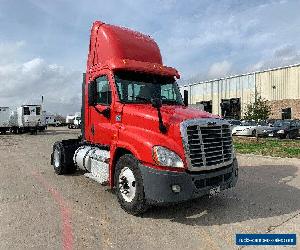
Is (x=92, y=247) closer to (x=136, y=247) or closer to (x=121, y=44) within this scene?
(x=136, y=247)

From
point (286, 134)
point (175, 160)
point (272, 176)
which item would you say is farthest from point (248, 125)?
point (175, 160)

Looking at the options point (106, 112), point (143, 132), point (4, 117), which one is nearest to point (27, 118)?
point (4, 117)

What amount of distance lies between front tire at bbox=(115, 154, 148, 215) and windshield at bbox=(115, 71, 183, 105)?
144cm

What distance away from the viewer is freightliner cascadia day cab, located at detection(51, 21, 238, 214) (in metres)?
5.84

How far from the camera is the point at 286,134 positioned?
92.3 ft

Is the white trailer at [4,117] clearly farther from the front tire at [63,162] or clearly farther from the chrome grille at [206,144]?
the chrome grille at [206,144]

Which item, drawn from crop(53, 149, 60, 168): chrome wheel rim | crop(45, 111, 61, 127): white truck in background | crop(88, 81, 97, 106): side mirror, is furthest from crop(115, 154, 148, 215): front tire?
crop(45, 111, 61, 127): white truck in background

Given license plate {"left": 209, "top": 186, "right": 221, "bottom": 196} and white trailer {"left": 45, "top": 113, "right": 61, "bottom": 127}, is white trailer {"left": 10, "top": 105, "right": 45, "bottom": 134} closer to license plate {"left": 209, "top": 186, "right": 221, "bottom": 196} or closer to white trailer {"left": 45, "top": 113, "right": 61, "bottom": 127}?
white trailer {"left": 45, "top": 113, "right": 61, "bottom": 127}

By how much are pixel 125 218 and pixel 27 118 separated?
33.7 m

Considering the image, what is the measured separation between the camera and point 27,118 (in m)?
37.1

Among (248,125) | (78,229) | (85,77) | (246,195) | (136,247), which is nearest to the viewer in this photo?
(136,247)

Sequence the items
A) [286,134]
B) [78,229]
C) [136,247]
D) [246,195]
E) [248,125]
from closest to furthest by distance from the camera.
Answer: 1. [136,247]
2. [78,229]
3. [246,195]
4. [286,134]
5. [248,125]

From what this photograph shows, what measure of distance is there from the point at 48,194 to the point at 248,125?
25.9 metres

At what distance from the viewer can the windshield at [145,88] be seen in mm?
7195
